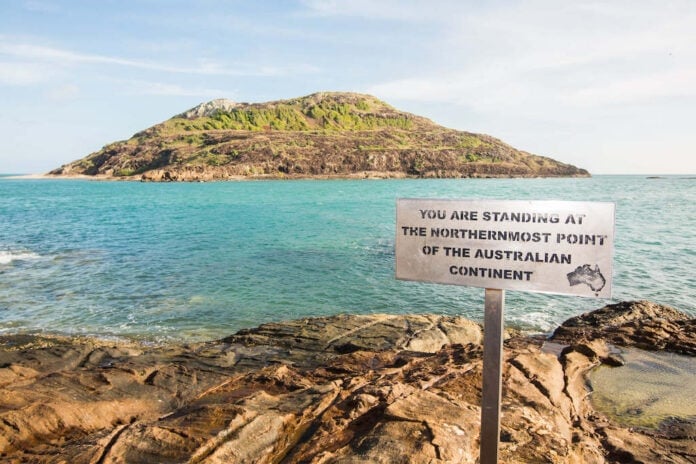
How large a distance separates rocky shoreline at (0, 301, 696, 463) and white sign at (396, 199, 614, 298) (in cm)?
192

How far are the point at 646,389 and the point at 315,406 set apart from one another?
614cm

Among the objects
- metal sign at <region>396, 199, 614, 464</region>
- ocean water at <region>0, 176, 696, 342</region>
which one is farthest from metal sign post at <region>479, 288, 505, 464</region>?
ocean water at <region>0, 176, 696, 342</region>

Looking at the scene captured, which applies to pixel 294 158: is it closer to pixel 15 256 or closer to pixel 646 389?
pixel 15 256

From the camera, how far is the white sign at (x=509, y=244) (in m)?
3.90

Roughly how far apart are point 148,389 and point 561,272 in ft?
23.0

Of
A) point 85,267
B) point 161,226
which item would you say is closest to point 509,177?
point 161,226

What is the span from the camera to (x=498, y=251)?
4250mm

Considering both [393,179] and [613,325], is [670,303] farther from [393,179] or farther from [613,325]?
[393,179]

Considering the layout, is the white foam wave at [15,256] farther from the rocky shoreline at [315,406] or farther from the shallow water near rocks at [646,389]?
the shallow water near rocks at [646,389]

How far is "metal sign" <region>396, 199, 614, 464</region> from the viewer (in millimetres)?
3912

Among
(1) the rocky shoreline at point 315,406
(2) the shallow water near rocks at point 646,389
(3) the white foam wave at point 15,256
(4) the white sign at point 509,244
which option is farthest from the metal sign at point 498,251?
(3) the white foam wave at point 15,256

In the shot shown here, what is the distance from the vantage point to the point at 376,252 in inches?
1081

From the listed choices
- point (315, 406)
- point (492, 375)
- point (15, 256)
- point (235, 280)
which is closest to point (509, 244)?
point (492, 375)

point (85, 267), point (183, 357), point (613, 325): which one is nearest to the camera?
point (183, 357)
